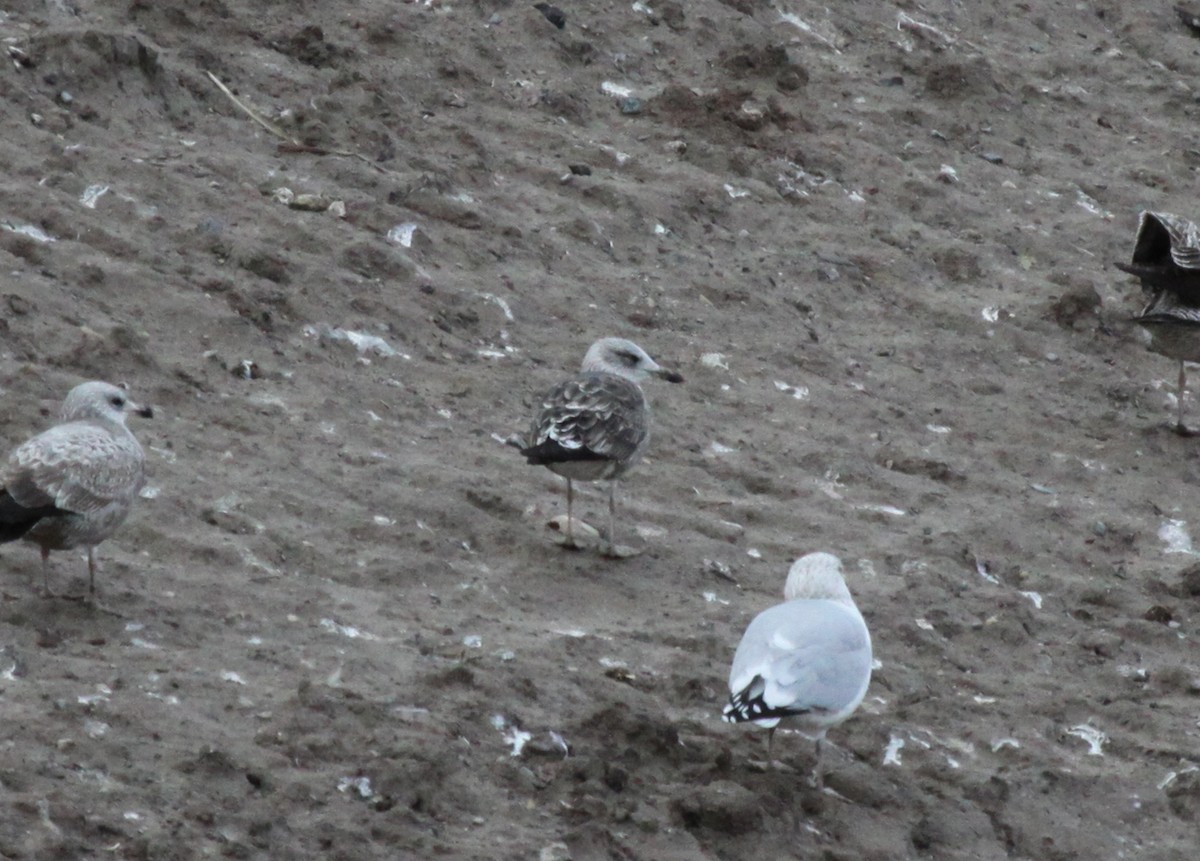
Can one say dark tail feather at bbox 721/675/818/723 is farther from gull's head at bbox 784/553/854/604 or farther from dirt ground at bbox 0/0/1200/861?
gull's head at bbox 784/553/854/604

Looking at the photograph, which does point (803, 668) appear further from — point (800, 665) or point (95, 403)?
point (95, 403)

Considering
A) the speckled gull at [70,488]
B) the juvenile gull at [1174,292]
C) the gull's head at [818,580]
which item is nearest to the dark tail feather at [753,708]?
the gull's head at [818,580]

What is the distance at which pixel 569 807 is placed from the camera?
19.0 ft

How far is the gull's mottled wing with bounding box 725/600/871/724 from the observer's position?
604cm

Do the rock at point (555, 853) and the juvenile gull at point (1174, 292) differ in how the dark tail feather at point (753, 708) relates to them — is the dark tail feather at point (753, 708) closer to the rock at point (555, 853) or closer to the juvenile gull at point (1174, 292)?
the rock at point (555, 853)

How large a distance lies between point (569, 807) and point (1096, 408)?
531 cm

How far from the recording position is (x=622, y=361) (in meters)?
8.59

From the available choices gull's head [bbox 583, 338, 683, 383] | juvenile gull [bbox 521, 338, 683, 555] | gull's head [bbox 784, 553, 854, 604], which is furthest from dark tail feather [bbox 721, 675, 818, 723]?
gull's head [bbox 583, 338, 683, 383]

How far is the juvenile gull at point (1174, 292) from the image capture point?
33.9 ft

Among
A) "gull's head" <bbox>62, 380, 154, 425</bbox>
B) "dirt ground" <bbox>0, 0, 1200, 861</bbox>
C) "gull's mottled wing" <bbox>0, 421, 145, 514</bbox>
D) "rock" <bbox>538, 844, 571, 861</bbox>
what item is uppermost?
"gull's mottled wing" <bbox>0, 421, 145, 514</bbox>

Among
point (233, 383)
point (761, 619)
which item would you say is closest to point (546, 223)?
point (233, 383)

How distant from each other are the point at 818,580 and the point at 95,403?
2578 mm

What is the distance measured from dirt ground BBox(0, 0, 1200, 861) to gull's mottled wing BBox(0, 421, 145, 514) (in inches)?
15.6

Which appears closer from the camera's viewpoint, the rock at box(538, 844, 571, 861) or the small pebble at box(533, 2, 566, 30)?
the rock at box(538, 844, 571, 861)
